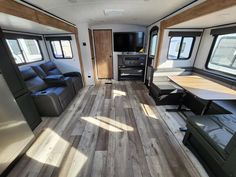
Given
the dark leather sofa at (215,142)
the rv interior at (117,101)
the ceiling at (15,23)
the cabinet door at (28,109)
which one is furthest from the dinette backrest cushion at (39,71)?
the dark leather sofa at (215,142)

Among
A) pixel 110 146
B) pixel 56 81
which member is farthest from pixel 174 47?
pixel 56 81

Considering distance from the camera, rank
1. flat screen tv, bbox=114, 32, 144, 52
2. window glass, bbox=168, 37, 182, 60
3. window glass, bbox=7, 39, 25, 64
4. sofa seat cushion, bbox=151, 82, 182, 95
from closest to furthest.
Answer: sofa seat cushion, bbox=151, 82, 182, 95
window glass, bbox=7, 39, 25, 64
window glass, bbox=168, 37, 182, 60
flat screen tv, bbox=114, 32, 144, 52

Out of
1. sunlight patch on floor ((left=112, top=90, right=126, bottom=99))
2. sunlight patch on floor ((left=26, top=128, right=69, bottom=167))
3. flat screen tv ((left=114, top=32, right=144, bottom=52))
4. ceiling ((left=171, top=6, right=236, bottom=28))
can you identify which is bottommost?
sunlight patch on floor ((left=112, top=90, right=126, bottom=99))

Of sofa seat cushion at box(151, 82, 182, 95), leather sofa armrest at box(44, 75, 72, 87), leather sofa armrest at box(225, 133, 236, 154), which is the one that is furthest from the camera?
leather sofa armrest at box(44, 75, 72, 87)

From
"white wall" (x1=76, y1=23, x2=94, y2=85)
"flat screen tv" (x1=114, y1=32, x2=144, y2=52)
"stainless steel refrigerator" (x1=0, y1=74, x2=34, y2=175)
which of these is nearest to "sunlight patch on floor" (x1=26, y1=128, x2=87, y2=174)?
"stainless steel refrigerator" (x1=0, y1=74, x2=34, y2=175)

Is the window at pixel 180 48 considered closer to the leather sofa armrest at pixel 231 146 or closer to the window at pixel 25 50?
the leather sofa armrest at pixel 231 146

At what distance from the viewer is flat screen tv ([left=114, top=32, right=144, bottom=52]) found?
14.6ft

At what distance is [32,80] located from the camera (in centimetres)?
280

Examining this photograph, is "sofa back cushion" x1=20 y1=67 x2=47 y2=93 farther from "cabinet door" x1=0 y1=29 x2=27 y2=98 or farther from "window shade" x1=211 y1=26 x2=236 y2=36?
"window shade" x1=211 y1=26 x2=236 y2=36

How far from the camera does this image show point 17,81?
183 cm

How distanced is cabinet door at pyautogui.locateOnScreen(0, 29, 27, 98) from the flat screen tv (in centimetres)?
361

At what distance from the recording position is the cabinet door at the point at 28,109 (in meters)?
1.89

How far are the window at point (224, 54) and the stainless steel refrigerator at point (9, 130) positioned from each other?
3937 millimetres

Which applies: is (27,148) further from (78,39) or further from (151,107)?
(78,39)
